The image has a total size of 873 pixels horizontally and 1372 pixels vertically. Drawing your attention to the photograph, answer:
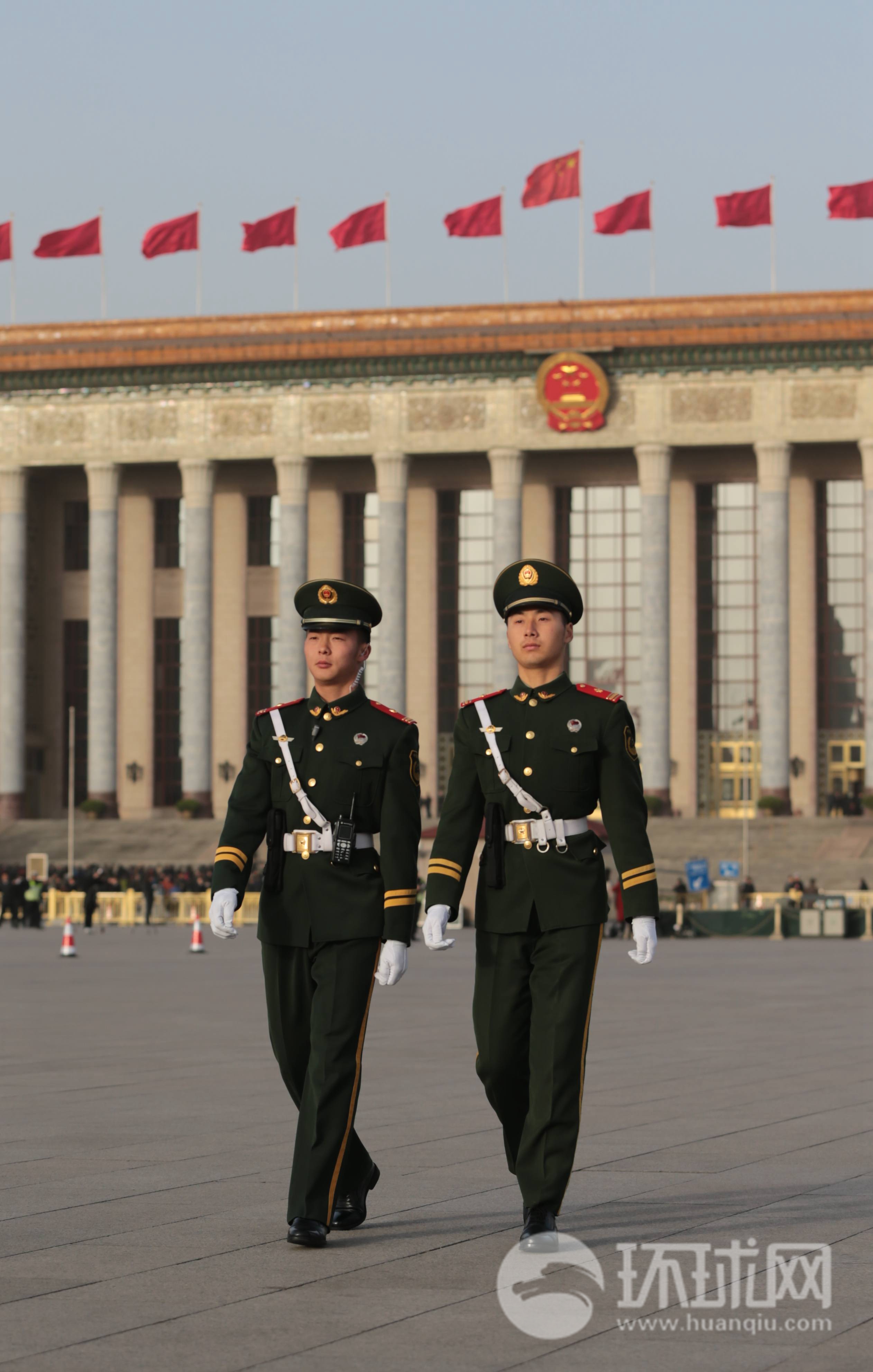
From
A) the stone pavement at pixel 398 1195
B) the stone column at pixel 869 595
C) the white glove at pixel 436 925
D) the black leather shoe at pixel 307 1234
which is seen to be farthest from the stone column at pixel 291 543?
the black leather shoe at pixel 307 1234

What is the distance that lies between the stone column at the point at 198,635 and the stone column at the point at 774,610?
17539 mm

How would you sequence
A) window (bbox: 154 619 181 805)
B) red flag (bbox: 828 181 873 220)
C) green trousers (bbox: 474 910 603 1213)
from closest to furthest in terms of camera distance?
green trousers (bbox: 474 910 603 1213)
red flag (bbox: 828 181 873 220)
window (bbox: 154 619 181 805)

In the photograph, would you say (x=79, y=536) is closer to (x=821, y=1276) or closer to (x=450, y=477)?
(x=450, y=477)

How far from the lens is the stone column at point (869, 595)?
65250 millimetres

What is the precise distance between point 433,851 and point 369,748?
49 centimetres

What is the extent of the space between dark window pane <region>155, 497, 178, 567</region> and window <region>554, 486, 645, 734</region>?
13.0m

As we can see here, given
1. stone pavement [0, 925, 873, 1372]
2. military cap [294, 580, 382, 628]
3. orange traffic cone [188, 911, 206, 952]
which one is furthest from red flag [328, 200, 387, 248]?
military cap [294, 580, 382, 628]

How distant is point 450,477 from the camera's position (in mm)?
70938

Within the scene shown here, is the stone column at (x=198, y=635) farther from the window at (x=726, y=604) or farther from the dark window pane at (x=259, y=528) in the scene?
the window at (x=726, y=604)

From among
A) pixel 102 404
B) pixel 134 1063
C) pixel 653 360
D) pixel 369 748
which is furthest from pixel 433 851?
pixel 102 404

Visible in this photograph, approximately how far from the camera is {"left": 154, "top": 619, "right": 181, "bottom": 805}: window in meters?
73.1

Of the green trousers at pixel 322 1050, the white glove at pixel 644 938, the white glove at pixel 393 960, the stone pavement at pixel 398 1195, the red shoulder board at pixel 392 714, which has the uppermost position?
the red shoulder board at pixel 392 714

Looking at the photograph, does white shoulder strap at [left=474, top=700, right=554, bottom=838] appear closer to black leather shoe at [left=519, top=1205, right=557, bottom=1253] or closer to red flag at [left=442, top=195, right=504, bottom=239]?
black leather shoe at [left=519, top=1205, right=557, bottom=1253]

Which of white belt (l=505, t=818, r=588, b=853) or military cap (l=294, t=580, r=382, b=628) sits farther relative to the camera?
military cap (l=294, t=580, r=382, b=628)
